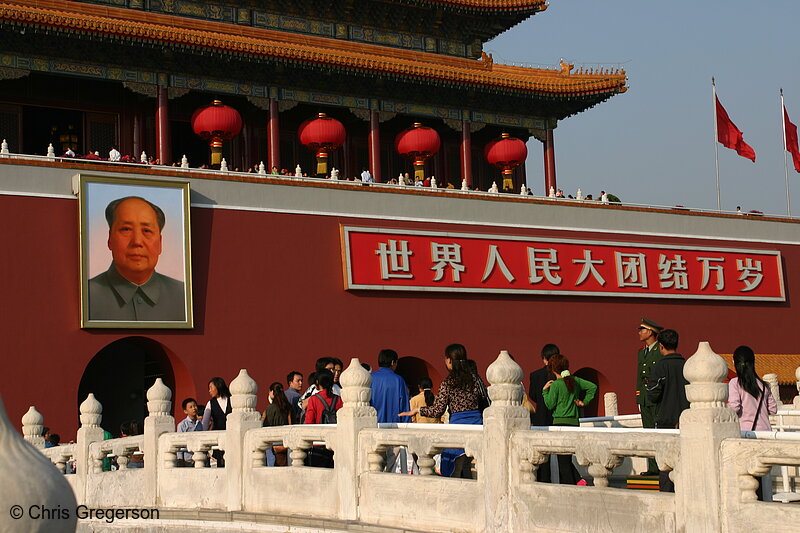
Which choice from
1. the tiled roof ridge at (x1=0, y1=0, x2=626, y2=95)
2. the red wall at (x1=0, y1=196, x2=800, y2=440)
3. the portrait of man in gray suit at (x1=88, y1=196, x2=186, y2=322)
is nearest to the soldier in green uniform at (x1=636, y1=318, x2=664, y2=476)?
the red wall at (x1=0, y1=196, x2=800, y2=440)

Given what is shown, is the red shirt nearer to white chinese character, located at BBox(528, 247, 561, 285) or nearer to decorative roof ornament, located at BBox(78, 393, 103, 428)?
decorative roof ornament, located at BBox(78, 393, 103, 428)

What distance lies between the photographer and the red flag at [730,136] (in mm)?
21156

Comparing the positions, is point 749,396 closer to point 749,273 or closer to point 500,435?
point 500,435

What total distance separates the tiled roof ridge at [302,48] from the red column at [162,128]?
3.22 ft

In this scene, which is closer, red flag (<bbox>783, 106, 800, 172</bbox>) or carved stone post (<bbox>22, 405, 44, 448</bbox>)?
carved stone post (<bbox>22, 405, 44, 448</bbox>)

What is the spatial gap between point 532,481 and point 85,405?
5.95m

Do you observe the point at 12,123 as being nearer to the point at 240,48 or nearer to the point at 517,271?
the point at 240,48

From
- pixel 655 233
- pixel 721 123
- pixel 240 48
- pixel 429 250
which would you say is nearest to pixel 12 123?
pixel 240 48

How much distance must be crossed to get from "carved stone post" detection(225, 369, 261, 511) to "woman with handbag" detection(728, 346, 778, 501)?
3.85 meters

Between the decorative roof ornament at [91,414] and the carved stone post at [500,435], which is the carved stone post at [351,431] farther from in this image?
the decorative roof ornament at [91,414]

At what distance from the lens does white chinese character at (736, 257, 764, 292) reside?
20547mm

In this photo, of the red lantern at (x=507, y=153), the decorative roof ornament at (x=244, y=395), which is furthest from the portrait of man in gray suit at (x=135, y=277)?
the red lantern at (x=507, y=153)

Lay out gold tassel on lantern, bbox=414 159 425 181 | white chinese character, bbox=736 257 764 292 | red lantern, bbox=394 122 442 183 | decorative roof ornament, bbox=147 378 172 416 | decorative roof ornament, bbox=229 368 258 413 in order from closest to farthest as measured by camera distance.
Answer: decorative roof ornament, bbox=229 368 258 413, decorative roof ornament, bbox=147 378 172 416, red lantern, bbox=394 122 442 183, gold tassel on lantern, bbox=414 159 425 181, white chinese character, bbox=736 257 764 292

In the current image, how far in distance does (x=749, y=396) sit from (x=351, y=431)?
275 centimetres
